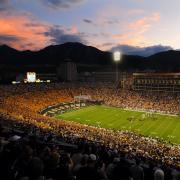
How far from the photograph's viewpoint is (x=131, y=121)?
2371 inches

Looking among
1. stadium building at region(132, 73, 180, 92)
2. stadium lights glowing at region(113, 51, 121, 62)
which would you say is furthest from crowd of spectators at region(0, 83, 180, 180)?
stadium lights glowing at region(113, 51, 121, 62)

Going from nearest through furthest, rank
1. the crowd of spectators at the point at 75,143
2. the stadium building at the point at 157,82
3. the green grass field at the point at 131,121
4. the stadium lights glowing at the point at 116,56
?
the crowd of spectators at the point at 75,143 → the green grass field at the point at 131,121 → the stadium building at the point at 157,82 → the stadium lights glowing at the point at 116,56

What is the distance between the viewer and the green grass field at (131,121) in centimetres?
5109

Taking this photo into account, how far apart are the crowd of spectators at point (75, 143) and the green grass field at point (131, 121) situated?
4.99m

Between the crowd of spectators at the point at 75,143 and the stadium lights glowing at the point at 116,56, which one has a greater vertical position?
the stadium lights glowing at the point at 116,56

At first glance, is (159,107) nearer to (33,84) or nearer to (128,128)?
(128,128)

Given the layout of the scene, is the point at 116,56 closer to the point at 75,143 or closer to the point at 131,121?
the point at 131,121

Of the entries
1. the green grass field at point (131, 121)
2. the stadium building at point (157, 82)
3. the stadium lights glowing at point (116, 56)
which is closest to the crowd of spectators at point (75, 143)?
the green grass field at point (131, 121)

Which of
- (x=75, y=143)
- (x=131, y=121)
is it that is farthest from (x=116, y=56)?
(x=75, y=143)

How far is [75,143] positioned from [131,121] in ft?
136

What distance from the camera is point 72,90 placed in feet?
303

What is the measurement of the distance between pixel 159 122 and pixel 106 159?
163 ft

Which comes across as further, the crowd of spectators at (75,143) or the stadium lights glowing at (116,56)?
the stadium lights glowing at (116,56)

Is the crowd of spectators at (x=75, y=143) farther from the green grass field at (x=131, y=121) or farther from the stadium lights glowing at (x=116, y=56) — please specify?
the stadium lights glowing at (x=116, y=56)
